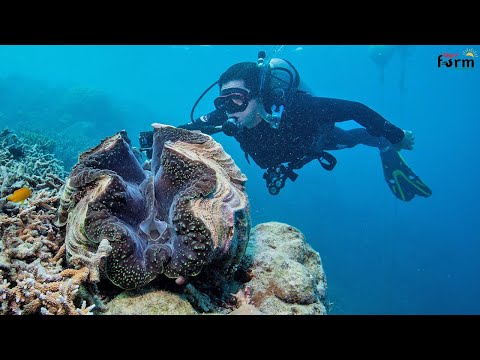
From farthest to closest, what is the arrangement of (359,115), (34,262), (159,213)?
(359,115) < (159,213) < (34,262)

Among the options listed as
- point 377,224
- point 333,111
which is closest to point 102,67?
point 377,224

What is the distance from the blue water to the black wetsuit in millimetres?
17516

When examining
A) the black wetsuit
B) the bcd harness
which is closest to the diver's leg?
the black wetsuit

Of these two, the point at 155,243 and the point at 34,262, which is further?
the point at 155,243

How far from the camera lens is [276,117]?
232 inches

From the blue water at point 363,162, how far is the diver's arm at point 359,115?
1775 centimetres

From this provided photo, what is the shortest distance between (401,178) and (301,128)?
3826 millimetres

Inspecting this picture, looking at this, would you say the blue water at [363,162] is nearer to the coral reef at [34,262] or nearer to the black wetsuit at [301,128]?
the black wetsuit at [301,128]

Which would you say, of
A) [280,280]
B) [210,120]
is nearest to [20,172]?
[280,280]

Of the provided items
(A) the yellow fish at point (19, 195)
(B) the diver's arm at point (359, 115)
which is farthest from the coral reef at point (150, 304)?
(B) the diver's arm at point (359, 115)

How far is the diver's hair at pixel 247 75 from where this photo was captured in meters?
5.70

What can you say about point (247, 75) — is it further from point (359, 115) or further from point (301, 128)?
point (359, 115)

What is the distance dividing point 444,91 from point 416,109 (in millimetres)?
10524
